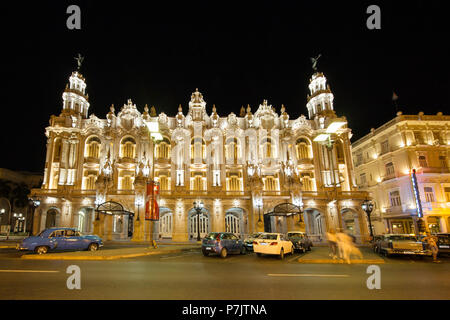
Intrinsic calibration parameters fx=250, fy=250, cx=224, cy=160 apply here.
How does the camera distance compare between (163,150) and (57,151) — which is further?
(163,150)

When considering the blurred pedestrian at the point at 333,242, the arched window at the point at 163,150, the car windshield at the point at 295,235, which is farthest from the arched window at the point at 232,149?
the blurred pedestrian at the point at 333,242

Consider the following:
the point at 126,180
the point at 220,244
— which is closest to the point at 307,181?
the point at 220,244

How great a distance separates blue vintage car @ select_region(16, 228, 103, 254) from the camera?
1556cm

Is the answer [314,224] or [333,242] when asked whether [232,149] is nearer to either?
[314,224]

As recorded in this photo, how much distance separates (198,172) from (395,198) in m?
29.0

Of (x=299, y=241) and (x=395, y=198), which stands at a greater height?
(x=395, y=198)

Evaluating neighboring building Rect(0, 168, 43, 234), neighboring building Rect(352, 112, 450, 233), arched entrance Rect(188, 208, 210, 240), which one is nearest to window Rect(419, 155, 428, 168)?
neighboring building Rect(352, 112, 450, 233)

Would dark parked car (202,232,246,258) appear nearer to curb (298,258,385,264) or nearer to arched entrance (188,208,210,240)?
curb (298,258,385,264)

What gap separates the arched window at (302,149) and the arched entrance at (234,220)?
1212 cm

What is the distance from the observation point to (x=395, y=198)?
3647 centimetres
